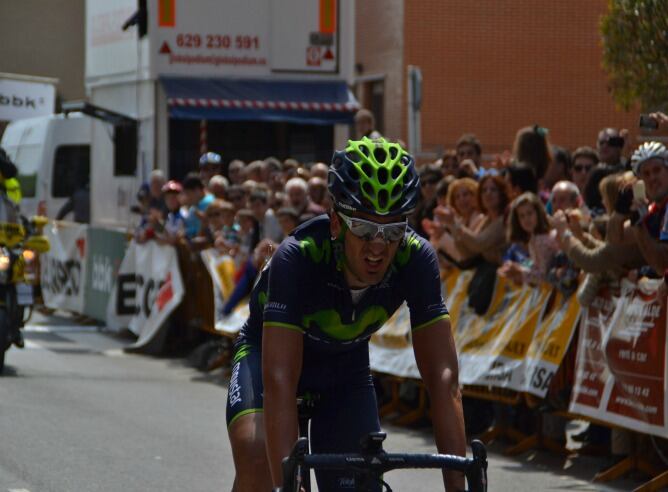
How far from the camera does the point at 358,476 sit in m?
4.04

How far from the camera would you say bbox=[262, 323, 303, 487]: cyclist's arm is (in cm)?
438

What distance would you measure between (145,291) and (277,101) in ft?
13.5

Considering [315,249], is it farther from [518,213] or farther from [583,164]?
[583,164]

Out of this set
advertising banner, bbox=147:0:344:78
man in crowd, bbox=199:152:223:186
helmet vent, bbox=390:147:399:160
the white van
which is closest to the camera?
helmet vent, bbox=390:147:399:160

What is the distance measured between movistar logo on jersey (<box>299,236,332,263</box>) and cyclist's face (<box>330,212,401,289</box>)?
0.31 feet

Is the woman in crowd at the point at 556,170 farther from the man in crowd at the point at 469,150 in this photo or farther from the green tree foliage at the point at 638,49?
the man in crowd at the point at 469,150

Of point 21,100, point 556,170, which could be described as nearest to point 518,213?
point 556,170

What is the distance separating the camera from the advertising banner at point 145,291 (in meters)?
16.1

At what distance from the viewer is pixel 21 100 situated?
33.5 metres

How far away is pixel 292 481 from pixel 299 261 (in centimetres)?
92

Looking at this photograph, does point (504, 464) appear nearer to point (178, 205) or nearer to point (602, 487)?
point (602, 487)

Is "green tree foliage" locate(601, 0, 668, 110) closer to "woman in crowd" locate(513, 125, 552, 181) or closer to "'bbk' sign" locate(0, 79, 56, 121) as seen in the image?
"woman in crowd" locate(513, 125, 552, 181)

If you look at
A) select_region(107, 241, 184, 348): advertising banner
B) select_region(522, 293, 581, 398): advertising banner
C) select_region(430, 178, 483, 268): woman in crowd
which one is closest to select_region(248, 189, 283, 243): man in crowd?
select_region(107, 241, 184, 348): advertising banner

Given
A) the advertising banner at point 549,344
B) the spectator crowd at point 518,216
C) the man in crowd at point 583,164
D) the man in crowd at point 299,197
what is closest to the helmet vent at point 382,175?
the spectator crowd at point 518,216
